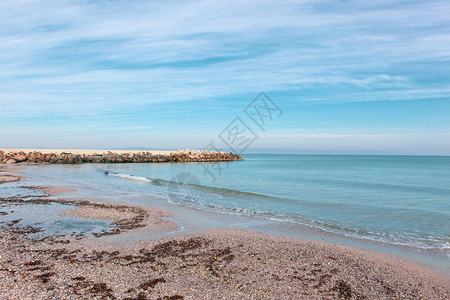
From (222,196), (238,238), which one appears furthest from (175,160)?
(238,238)

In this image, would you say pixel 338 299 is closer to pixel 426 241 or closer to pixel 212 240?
pixel 212 240

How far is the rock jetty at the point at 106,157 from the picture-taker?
→ 48531 mm

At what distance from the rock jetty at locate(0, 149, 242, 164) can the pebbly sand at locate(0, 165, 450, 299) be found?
152 feet

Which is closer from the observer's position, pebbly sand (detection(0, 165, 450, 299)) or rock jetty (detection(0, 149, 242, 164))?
pebbly sand (detection(0, 165, 450, 299))

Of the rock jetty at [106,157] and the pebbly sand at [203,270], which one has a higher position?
the rock jetty at [106,157]

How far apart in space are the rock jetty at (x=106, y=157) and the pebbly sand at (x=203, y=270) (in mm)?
46262

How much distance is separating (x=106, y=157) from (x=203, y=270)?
53.6 meters

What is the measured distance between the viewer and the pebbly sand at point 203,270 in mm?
5441

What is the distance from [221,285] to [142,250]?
2.75m

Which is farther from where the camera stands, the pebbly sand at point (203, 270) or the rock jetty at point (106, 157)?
the rock jetty at point (106, 157)

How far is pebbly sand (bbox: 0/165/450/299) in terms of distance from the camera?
544 centimetres

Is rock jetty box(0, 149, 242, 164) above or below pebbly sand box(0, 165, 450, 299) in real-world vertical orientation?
above

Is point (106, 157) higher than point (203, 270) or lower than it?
higher

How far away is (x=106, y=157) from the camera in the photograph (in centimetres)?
5556
